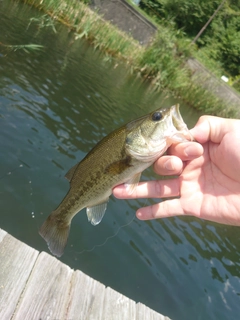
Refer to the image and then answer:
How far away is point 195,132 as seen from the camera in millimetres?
2842

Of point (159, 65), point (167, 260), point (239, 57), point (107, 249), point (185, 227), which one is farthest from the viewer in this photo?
point (239, 57)

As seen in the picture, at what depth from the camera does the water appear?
4.83 m

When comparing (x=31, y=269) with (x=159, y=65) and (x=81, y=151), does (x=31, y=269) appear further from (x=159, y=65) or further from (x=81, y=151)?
(x=159, y=65)

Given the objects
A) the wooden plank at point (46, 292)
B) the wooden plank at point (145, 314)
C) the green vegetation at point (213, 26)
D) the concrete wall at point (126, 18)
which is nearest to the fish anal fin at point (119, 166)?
the wooden plank at point (46, 292)

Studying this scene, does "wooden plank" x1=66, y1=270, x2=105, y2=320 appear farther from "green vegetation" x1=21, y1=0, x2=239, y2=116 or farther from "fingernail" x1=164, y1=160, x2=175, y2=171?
"green vegetation" x1=21, y1=0, x2=239, y2=116

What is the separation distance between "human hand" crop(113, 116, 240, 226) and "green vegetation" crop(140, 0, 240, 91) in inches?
1309

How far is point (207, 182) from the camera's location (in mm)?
3029

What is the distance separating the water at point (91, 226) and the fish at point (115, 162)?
147 cm

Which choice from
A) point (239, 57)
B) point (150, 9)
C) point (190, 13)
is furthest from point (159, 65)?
point (239, 57)

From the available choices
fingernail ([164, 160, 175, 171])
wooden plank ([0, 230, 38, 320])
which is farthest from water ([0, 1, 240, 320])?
fingernail ([164, 160, 175, 171])

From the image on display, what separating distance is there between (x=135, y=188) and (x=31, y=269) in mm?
1192

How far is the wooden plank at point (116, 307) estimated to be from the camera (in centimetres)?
298

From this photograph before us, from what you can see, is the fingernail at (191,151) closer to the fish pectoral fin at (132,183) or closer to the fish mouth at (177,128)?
the fish mouth at (177,128)

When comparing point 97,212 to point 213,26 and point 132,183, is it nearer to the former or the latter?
point 132,183
